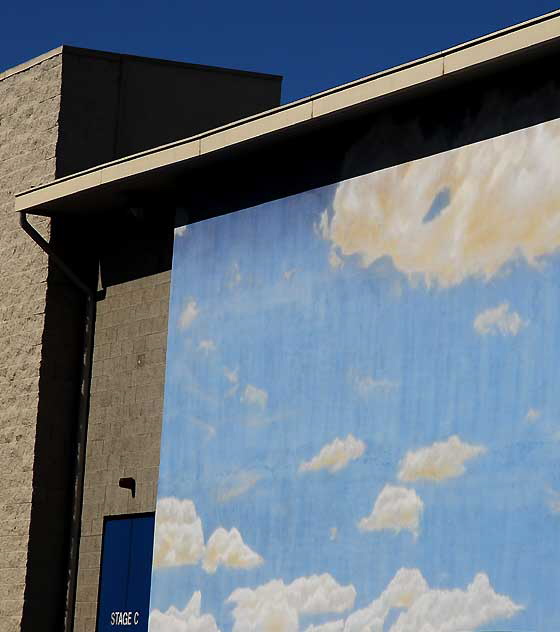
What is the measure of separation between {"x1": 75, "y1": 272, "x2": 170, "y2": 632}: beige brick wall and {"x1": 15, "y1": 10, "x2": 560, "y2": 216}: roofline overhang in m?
1.50

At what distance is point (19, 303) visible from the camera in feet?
71.4

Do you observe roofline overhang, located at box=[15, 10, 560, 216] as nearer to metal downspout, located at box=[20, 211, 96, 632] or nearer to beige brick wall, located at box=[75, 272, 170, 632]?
metal downspout, located at box=[20, 211, 96, 632]

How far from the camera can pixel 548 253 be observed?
1473 cm

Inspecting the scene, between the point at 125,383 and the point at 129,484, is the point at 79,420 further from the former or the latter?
the point at 129,484

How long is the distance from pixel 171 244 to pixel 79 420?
291 cm

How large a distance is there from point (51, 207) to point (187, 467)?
477 cm

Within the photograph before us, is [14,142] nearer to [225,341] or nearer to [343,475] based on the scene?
[225,341]

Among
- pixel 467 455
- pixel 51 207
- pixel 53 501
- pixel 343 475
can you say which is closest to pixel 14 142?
pixel 51 207

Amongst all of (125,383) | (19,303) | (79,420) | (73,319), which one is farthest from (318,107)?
(19,303)

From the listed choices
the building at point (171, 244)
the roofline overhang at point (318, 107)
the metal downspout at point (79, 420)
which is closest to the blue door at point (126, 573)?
the building at point (171, 244)

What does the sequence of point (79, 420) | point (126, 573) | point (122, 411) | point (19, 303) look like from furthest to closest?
point (19, 303) < point (79, 420) < point (122, 411) < point (126, 573)

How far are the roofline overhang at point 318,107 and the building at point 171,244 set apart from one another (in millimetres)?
24

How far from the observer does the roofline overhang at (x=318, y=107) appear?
48.2 feet

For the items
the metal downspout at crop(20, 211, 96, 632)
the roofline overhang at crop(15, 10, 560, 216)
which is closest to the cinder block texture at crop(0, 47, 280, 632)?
the metal downspout at crop(20, 211, 96, 632)
